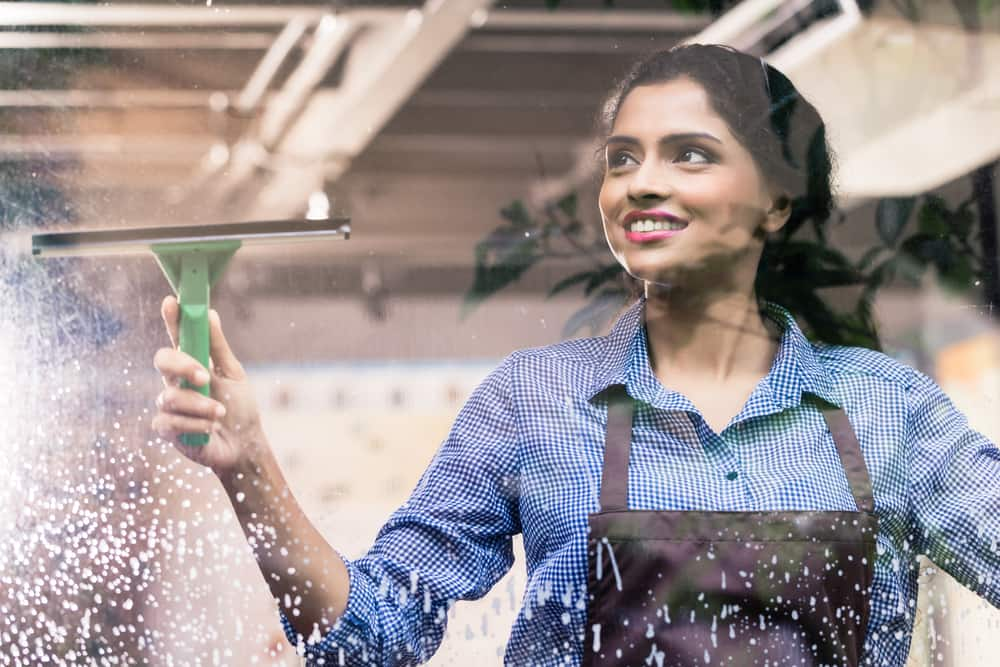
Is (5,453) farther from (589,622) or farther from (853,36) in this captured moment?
(853,36)

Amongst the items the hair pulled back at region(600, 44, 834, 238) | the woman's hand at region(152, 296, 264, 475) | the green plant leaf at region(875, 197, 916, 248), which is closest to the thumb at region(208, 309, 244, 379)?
the woman's hand at region(152, 296, 264, 475)

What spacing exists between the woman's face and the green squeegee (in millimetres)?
253

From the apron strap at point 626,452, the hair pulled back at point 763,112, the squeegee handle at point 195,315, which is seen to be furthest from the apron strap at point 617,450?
the squeegee handle at point 195,315

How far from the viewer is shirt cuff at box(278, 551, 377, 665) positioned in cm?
101

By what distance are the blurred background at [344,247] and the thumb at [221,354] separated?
86mm

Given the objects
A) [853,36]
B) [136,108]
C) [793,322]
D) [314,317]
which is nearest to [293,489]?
[314,317]

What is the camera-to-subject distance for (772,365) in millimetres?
1126

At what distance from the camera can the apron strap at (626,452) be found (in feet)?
3.40

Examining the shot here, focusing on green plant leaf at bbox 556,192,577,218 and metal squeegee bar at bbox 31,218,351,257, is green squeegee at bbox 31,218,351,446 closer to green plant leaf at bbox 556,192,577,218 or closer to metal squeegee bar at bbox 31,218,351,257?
metal squeegee bar at bbox 31,218,351,257

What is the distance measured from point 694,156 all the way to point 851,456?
294mm

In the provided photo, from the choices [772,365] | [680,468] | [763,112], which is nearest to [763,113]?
[763,112]

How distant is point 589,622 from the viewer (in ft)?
3.37

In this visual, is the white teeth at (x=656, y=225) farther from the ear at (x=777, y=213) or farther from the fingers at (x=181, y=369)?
the fingers at (x=181, y=369)

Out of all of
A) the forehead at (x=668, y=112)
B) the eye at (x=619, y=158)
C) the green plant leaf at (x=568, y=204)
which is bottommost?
the green plant leaf at (x=568, y=204)
